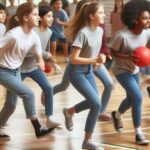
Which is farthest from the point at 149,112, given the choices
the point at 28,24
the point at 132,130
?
the point at 28,24

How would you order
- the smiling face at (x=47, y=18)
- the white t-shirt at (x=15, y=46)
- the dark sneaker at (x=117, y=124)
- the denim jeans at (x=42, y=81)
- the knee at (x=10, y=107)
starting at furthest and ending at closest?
the smiling face at (x=47, y=18), the dark sneaker at (x=117, y=124), the denim jeans at (x=42, y=81), the knee at (x=10, y=107), the white t-shirt at (x=15, y=46)

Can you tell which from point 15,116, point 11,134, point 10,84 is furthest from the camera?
point 15,116

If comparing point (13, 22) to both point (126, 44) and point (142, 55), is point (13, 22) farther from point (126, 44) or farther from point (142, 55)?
point (142, 55)

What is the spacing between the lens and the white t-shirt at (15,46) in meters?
4.63

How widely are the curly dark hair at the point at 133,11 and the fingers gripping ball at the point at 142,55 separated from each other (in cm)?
23

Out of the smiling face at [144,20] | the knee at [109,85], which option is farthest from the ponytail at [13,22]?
the knee at [109,85]

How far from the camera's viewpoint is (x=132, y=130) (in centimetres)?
543

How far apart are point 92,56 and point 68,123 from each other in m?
0.93

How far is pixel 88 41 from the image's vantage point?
181 inches

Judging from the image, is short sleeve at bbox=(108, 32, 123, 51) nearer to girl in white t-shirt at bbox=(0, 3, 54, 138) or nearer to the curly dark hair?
the curly dark hair

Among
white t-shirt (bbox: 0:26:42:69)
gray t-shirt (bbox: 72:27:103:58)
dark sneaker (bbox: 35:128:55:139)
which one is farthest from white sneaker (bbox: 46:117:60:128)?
gray t-shirt (bbox: 72:27:103:58)

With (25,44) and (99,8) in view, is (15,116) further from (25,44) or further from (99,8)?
(99,8)

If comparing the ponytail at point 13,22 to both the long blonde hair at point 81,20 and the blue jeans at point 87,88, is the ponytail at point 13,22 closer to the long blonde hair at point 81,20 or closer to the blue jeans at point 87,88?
the long blonde hair at point 81,20

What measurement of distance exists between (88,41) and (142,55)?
510 mm
